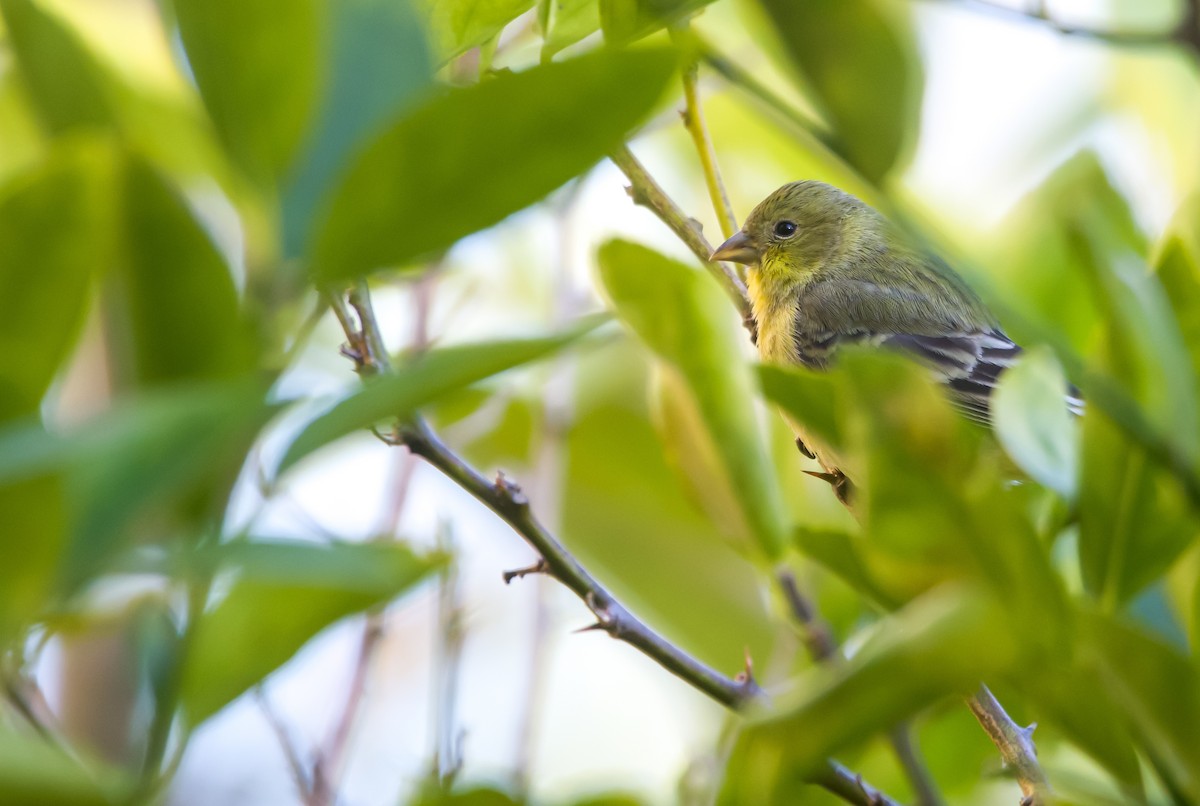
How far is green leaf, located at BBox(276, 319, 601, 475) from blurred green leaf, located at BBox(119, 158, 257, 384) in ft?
0.20

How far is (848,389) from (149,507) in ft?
1.18

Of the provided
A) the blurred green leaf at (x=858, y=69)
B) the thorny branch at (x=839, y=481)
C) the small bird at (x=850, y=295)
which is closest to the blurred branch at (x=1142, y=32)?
the thorny branch at (x=839, y=481)

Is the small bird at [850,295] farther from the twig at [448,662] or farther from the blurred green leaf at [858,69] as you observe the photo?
the blurred green leaf at [858,69]

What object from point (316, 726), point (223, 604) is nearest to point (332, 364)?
point (223, 604)

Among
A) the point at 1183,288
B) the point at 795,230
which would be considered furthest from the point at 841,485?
the point at 795,230

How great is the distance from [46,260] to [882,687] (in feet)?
1.65

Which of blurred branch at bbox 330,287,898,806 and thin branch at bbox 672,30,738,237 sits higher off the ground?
thin branch at bbox 672,30,738,237

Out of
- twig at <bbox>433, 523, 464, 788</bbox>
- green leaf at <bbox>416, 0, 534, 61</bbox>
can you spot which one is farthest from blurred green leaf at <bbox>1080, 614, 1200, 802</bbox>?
twig at <bbox>433, 523, 464, 788</bbox>

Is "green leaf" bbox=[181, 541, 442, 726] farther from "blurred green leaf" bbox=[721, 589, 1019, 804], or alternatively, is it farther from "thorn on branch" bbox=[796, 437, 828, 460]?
"thorn on branch" bbox=[796, 437, 828, 460]

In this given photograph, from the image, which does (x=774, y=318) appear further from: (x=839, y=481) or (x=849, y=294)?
(x=839, y=481)

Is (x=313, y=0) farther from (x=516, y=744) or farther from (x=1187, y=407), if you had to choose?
(x=516, y=744)

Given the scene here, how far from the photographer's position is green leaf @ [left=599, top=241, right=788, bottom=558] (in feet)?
3.48

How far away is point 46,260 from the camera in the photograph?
71cm

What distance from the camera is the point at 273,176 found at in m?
0.71
